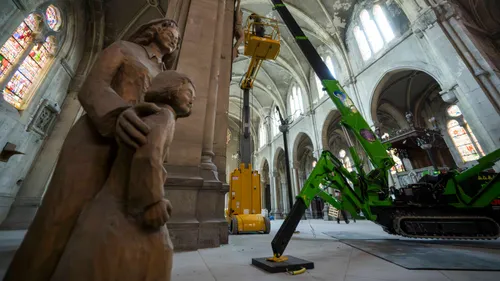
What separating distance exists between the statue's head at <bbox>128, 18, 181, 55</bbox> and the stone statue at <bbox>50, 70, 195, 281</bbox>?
86 cm

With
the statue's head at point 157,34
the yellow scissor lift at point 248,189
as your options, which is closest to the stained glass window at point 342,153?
the yellow scissor lift at point 248,189

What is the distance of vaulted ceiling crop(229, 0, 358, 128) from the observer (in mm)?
11445

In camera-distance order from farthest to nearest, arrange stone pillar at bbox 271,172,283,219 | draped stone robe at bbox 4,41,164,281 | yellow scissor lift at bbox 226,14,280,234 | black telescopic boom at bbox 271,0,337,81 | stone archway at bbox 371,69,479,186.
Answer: stone pillar at bbox 271,172,283,219
stone archway at bbox 371,69,479,186
yellow scissor lift at bbox 226,14,280,234
black telescopic boom at bbox 271,0,337,81
draped stone robe at bbox 4,41,164,281

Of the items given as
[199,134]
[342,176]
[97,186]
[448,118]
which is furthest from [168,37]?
[448,118]

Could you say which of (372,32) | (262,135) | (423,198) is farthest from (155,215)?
(262,135)

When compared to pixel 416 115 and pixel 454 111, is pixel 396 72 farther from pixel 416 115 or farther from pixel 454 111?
pixel 416 115

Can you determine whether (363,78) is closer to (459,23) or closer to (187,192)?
(459,23)

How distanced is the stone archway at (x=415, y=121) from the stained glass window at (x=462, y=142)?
17cm

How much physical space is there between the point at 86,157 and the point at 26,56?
9453mm

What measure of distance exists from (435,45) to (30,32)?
13.9m

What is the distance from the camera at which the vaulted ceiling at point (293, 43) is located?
11445mm

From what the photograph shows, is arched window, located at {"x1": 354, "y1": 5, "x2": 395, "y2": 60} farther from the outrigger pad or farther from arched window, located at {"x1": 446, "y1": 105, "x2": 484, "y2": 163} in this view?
the outrigger pad

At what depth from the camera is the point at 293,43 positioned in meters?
13.8

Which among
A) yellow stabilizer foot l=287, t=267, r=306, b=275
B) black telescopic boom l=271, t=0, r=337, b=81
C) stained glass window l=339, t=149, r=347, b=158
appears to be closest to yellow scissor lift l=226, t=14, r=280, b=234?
black telescopic boom l=271, t=0, r=337, b=81
